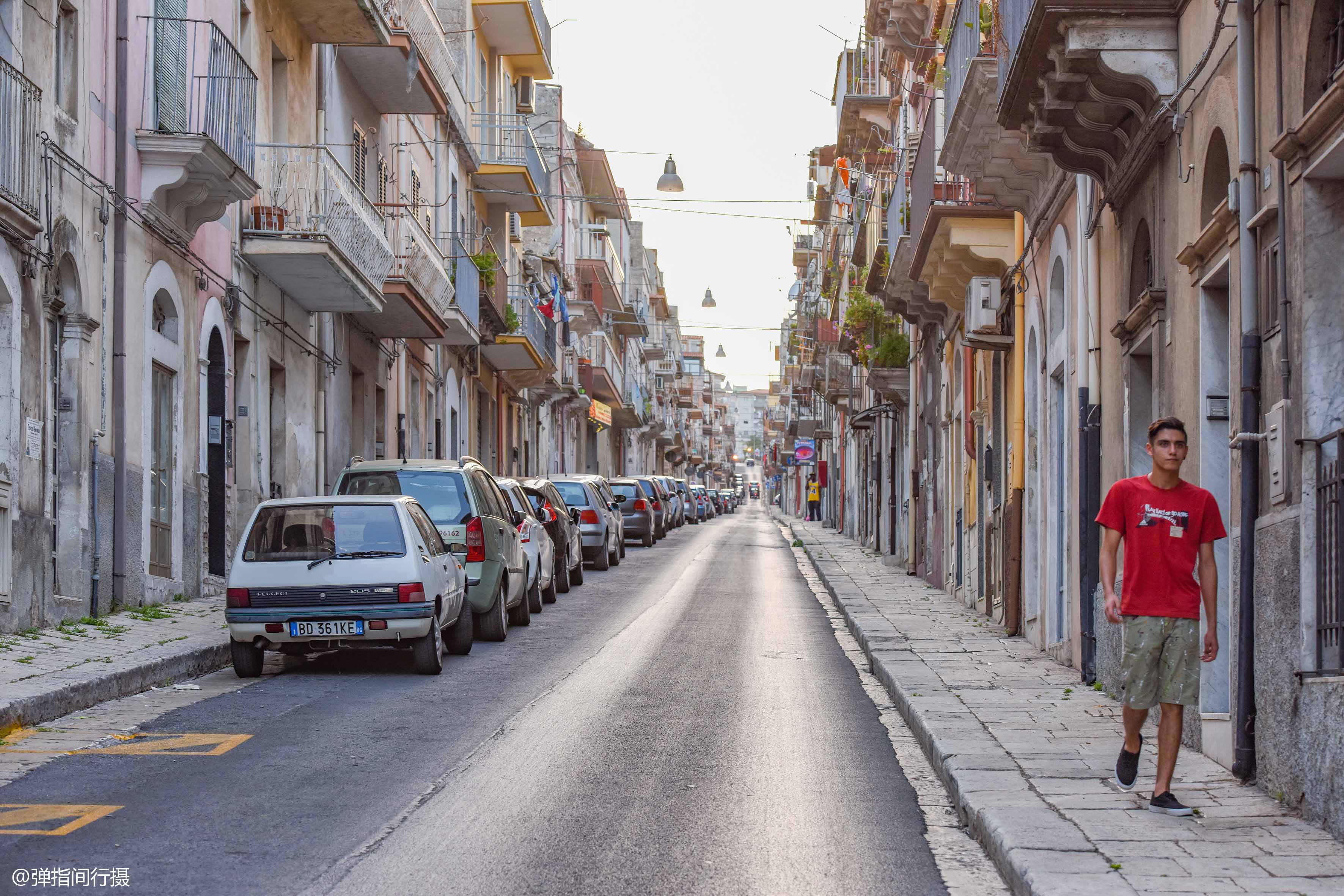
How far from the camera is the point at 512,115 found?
35906 mm

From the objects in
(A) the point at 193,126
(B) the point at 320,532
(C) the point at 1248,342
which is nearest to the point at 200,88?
(A) the point at 193,126

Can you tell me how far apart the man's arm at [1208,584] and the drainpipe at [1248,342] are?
2.25ft

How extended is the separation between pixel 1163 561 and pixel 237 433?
15533 millimetres

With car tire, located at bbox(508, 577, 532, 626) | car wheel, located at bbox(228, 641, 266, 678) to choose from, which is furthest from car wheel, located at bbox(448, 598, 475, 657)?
car tire, located at bbox(508, 577, 532, 626)

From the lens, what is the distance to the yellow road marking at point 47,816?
22.3 ft

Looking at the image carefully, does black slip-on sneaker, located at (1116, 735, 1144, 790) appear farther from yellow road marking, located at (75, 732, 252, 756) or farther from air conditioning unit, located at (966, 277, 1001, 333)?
air conditioning unit, located at (966, 277, 1001, 333)

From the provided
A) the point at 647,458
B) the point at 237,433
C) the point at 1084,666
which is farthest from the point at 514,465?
the point at 647,458

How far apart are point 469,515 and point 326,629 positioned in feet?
11.8

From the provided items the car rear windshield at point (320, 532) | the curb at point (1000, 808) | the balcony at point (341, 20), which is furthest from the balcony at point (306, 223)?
the curb at point (1000, 808)

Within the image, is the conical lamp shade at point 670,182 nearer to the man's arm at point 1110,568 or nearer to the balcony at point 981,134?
the balcony at point 981,134

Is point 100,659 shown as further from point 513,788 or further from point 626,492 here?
point 626,492

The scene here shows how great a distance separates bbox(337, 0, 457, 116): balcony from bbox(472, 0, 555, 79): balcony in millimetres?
6907

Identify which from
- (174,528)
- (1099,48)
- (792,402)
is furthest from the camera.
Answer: (792,402)

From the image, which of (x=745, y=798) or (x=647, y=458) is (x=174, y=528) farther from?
(x=647, y=458)
